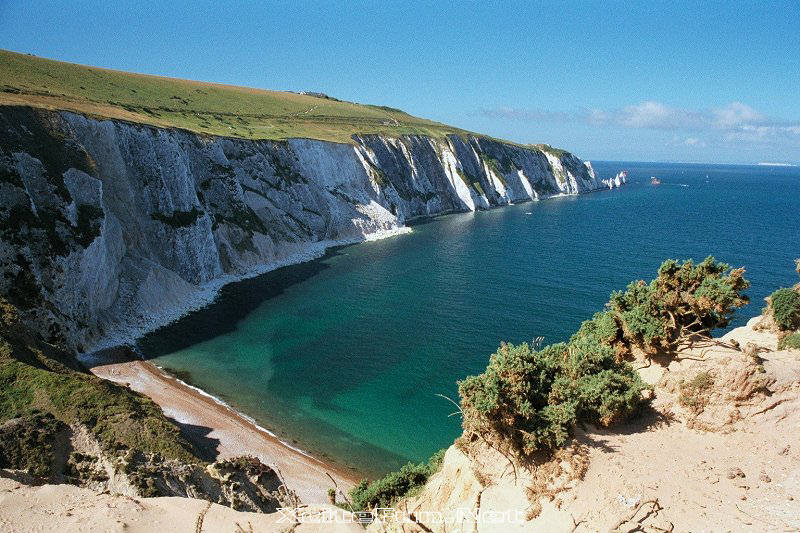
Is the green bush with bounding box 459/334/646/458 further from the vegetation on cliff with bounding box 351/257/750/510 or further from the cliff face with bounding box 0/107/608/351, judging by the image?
the cliff face with bounding box 0/107/608/351

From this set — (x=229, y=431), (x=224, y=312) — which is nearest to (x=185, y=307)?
(x=224, y=312)

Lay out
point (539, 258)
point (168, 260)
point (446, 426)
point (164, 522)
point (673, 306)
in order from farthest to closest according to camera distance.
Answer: point (539, 258)
point (168, 260)
point (446, 426)
point (673, 306)
point (164, 522)

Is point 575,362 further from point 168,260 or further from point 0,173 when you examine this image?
point 168,260

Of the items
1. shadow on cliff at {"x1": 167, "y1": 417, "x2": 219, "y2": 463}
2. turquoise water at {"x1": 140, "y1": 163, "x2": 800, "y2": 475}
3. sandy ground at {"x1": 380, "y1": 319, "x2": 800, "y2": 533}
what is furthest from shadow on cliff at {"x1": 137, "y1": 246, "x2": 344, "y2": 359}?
sandy ground at {"x1": 380, "y1": 319, "x2": 800, "y2": 533}

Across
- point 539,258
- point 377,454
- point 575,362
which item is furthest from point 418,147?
point 575,362

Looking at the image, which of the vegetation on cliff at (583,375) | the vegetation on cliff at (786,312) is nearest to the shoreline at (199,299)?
the vegetation on cliff at (583,375)

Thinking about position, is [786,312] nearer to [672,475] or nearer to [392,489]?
[672,475]

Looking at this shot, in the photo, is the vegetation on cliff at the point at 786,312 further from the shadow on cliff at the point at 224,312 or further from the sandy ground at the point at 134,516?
the shadow on cliff at the point at 224,312
